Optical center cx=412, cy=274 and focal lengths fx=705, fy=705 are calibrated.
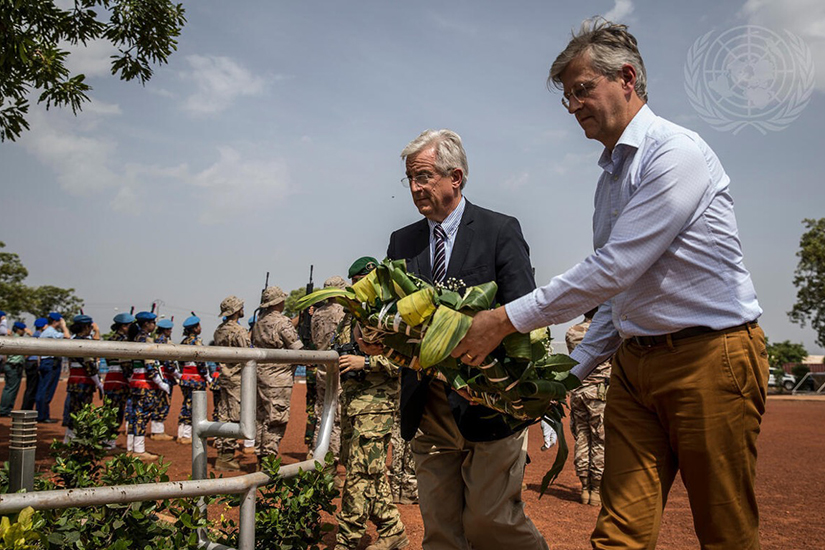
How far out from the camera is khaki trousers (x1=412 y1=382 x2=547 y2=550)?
10.9ft

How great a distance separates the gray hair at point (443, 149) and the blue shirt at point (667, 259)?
4.00ft

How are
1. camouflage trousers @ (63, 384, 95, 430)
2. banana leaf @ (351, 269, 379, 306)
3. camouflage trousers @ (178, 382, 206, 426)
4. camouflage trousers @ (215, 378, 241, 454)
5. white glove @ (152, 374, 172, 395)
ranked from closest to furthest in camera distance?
banana leaf @ (351, 269, 379, 306)
camouflage trousers @ (215, 378, 241, 454)
camouflage trousers @ (63, 384, 95, 430)
white glove @ (152, 374, 172, 395)
camouflage trousers @ (178, 382, 206, 426)

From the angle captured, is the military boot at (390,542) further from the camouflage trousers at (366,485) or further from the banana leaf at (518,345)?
the banana leaf at (518,345)

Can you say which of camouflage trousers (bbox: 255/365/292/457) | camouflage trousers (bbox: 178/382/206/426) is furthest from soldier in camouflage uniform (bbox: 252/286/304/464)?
camouflage trousers (bbox: 178/382/206/426)

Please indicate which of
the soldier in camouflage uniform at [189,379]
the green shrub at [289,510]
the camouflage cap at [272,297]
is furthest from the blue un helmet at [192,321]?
the green shrub at [289,510]

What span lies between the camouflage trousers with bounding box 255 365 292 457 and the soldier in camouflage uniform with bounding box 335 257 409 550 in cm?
365

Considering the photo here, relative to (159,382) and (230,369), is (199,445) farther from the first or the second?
(159,382)

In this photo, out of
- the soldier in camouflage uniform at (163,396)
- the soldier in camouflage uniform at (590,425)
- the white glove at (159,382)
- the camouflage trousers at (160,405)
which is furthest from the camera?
the soldier in camouflage uniform at (163,396)

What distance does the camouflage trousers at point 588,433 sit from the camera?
7477mm

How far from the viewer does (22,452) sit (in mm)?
3100

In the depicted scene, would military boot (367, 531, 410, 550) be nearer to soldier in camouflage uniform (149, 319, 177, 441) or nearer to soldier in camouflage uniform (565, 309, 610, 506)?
soldier in camouflage uniform (565, 309, 610, 506)

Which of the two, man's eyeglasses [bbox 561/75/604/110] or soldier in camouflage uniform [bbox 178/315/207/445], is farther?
soldier in camouflage uniform [bbox 178/315/207/445]

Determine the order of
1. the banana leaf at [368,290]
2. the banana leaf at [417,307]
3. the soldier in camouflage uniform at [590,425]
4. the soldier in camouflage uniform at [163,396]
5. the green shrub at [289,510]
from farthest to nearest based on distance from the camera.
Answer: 1. the soldier in camouflage uniform at [163,396]
2. the soldier in camouflage uniform at [590,425]
3. the green shrub at [289,510]
4. the banana leaf at [368,290]
5. the banana leaf at [417,307]

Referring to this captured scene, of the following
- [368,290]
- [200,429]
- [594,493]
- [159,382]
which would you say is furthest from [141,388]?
[368,290]
